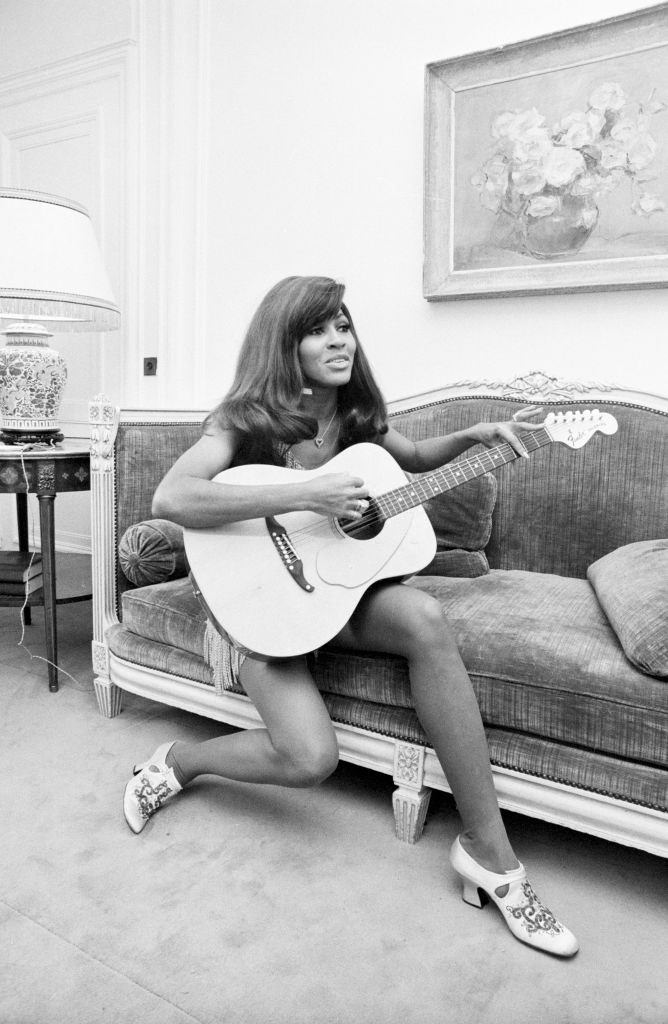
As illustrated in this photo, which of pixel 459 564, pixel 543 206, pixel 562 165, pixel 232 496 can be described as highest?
pixel 562 165

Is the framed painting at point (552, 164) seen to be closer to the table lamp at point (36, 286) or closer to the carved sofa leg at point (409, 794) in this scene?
the table lamp at point (36, 286)

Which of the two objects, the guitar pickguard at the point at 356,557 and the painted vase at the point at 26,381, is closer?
the guitar pickguard at the point at 356,557

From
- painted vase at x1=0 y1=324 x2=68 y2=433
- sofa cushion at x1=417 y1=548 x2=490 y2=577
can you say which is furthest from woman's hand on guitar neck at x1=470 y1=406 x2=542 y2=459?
painted vase at x1=0 y1=324 x2=68 y2=433

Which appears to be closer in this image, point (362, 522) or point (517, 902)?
point (517, 902)

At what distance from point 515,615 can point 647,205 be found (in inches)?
46.9

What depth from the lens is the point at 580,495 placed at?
1921 mm

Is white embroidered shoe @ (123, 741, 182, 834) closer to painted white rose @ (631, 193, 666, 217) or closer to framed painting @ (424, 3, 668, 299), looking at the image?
framed painting @ (424, 3, 668, 299)

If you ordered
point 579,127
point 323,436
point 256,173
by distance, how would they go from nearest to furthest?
point 323,436 < point 579,127 < point 256,173

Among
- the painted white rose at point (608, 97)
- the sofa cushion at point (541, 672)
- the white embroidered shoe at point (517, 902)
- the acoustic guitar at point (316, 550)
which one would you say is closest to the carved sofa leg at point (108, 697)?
the sofa cushion at point (541, 672)

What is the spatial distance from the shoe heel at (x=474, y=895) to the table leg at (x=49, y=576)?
1.38 metres

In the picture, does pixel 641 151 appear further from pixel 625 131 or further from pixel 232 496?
pixel 232 496

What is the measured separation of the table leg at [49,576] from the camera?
213cm

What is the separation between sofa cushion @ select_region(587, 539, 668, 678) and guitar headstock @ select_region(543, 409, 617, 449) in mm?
289

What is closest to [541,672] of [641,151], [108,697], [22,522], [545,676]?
[545,676]
